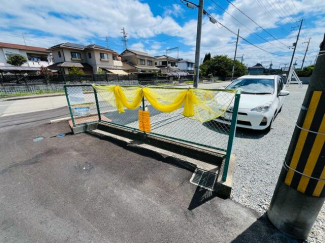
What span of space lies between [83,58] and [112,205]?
31.9 meters

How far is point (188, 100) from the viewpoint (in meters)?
2.60

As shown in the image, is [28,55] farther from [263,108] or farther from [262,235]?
[262,235]

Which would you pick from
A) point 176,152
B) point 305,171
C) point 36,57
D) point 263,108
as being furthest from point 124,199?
point 36,57

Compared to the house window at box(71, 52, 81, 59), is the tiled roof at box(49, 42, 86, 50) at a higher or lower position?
higher

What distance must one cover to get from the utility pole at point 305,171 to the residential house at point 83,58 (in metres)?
29.5

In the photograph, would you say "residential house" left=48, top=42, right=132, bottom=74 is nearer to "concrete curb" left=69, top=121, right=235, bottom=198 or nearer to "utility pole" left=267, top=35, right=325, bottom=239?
"concrete curb" left=69, top=121, right=235, bottom=198

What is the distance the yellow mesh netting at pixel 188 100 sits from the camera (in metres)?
2.44

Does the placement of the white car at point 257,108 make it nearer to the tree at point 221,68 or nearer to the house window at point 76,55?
the house window at point 76,55

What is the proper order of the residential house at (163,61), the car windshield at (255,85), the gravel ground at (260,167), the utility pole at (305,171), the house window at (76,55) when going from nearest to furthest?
the utility pole at (305,171), the gravel ground at (260,167), the car windshield at (255,85), the house window at (76,55), the residential house at (163,61)

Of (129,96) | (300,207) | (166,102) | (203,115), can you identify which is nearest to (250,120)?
(203,115)

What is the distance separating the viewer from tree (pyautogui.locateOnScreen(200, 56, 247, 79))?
43625 mm

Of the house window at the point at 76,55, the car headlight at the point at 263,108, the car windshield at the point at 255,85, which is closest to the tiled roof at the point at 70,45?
the house window at the point at 76,55

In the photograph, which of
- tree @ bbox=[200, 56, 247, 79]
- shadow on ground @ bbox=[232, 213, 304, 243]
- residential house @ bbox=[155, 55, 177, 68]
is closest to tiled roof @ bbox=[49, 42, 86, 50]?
residential house @ bbox=[155, 55, 177, 68]

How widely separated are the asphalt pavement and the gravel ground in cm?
27
